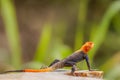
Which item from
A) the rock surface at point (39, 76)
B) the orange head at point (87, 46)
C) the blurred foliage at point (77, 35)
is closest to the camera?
the rock surface at point (39, 76)

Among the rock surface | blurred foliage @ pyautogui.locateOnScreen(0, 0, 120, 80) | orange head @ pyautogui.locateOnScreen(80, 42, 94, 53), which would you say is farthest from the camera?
blurred foliage @ pyautogui.locateOnScreen(0, 0, 120, 80)

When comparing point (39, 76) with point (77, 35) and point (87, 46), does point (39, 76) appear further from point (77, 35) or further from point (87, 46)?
point (77, 35)

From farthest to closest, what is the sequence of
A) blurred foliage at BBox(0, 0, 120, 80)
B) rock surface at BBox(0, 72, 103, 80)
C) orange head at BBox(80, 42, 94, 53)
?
1. blurred foliage at BBox(0, 0, 120, 80)
2. orange head at BBox(80, 42, 94, 53)
3. rock surface at BBox(0, 72, 103, 80)

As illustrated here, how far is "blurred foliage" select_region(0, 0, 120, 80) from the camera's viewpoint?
520 cm

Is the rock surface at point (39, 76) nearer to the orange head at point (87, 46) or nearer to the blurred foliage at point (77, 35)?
the orange head at point (87, 46)

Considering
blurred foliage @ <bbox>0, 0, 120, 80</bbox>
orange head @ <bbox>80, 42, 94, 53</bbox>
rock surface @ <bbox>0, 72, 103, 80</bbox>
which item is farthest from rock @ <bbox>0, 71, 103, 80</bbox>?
blurred foliage @ <bbox>0, 0, 120, 80</bbox>

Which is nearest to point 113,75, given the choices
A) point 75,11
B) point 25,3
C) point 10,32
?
point 10,32

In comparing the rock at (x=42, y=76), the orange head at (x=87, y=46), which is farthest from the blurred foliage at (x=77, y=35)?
the rock at (x=42, y=76)

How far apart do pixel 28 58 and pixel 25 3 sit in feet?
3.91

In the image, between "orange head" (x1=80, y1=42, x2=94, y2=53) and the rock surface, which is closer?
the rock surface

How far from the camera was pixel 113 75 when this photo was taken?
4965 mm

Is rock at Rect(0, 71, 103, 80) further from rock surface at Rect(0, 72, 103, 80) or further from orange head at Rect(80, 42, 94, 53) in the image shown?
orange head at Rect(80, 42, 94, 53)

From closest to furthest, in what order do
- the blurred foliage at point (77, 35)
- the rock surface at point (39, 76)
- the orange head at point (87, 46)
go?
the rock surface at point (39, 76)
the orange head at point (87, 46)
the blurred foliage at point (77, 35)

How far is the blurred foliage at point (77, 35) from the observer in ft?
17.1
